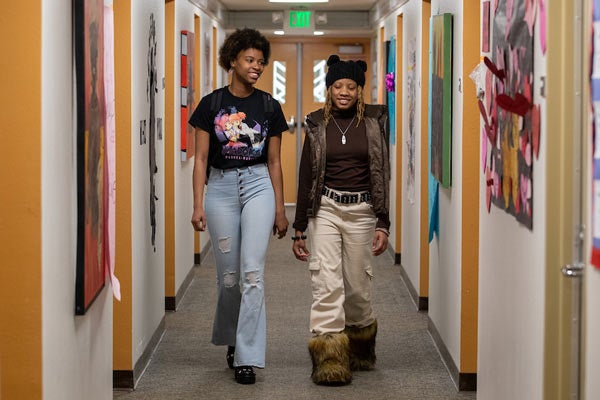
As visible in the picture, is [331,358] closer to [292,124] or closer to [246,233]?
[246,233]

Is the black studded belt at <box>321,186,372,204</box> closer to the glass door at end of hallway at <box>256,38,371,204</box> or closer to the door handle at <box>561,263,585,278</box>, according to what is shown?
the door handle at <box>561,263,585,278</box>

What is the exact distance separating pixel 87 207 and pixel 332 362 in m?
1.95

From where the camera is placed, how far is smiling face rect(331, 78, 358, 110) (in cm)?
521

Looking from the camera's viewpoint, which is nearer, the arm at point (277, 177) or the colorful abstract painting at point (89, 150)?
the colorful abstract painting at point (89, 150)

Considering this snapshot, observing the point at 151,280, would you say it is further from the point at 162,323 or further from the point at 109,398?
the point at 109,398

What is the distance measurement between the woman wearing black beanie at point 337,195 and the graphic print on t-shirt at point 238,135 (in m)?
0.23

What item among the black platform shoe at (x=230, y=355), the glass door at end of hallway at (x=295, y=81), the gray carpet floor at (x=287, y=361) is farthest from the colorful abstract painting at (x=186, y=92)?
the glass door at end of hallway at (x=295, y=81)

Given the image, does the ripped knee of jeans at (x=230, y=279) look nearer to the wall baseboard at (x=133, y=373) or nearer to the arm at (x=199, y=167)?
the arm at (x=199, y=167)

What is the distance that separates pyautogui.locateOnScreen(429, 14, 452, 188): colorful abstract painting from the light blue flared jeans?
920mm

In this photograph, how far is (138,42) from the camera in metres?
5.38

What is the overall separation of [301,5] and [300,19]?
396 mm

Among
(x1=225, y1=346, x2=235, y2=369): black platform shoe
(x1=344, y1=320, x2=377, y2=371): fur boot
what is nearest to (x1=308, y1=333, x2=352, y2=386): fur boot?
(x1=344, y1=320, x2=377, y2=371): fur boot

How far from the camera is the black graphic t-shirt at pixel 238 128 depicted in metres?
5.18

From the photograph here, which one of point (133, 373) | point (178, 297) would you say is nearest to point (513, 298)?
point (133, 373)
